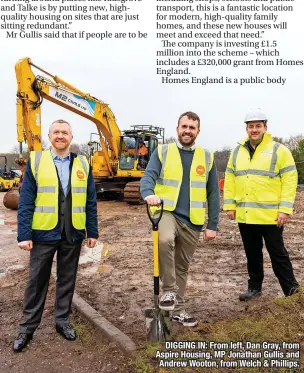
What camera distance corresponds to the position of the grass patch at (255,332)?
Answer: 3.19 m

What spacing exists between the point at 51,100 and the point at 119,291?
1129cm

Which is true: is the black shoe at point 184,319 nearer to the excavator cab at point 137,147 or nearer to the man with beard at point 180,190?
the man with beard at point 180,190

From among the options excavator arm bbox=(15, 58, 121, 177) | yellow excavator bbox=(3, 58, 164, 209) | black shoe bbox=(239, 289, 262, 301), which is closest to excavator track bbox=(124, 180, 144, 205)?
yellow excavator bbox=(3, 58, 164, 209)

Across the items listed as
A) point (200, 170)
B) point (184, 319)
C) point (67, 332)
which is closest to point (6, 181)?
point (67, 332)

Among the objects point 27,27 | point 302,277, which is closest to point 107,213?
point 27,27

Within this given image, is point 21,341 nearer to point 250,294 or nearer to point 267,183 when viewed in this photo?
point 250,294

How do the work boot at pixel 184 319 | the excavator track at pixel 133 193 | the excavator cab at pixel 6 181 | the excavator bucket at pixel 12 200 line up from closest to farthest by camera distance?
the work boot at pixel 184 319, the excavator bucket at pixel 12 200, the excavator track at pixel 133 193, the excavator cab at pixel 6 181

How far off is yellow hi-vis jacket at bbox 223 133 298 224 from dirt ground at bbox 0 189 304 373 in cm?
109

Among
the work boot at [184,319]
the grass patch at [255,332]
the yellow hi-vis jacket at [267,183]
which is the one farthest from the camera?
the yellow hi-vis jacket at [267,183]

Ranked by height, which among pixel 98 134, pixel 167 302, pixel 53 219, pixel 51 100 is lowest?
pixel 167 302

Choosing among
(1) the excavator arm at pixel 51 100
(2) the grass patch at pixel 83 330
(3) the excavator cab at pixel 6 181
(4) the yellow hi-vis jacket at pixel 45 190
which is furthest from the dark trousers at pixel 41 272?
(3) the excavator cab at pixel 6 181

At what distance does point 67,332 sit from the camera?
13.3ft

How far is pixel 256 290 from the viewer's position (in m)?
5.11

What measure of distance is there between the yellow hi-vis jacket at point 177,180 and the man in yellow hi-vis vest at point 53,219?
2.48ft
